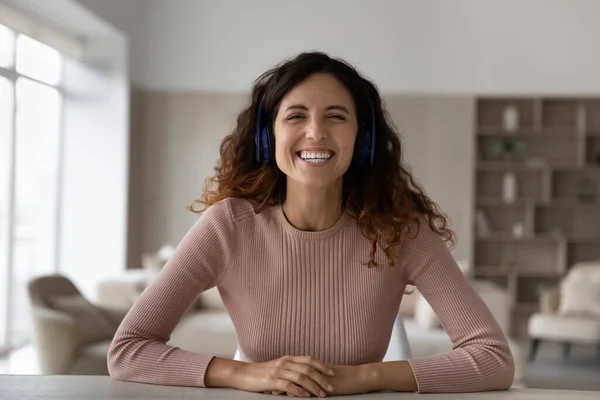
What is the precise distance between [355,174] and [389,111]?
20.7ft

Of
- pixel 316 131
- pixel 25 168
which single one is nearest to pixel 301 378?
pixel 316 131

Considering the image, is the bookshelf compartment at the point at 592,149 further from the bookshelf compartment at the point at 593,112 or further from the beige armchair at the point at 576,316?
the beige armchair at the point at 576,316

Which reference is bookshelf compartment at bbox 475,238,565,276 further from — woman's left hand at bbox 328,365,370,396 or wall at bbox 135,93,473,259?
woman's left hand at bbox 328,365,370,396

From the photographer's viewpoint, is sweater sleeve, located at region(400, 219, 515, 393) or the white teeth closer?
sweater sleeve, located at region(400, 219, 515, 393)

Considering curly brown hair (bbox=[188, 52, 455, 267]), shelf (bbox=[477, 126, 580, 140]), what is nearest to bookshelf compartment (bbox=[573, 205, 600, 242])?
shelf (bbox=[477, 126, 580, 140])

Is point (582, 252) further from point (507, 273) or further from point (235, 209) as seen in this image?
point (235, 209)

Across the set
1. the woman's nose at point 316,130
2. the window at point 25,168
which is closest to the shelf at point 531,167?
the window at point 25,168

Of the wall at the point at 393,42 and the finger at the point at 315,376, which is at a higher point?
the wall at the point at 393,42

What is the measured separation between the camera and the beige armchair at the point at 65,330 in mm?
4199

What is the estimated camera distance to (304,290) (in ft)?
5.98

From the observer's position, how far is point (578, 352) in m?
7.91

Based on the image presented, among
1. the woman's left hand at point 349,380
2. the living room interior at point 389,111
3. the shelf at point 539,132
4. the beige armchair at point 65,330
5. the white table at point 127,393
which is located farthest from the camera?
the shelf at point 539,132

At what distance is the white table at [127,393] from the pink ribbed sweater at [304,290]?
175mm

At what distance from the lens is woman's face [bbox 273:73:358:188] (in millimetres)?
1806
